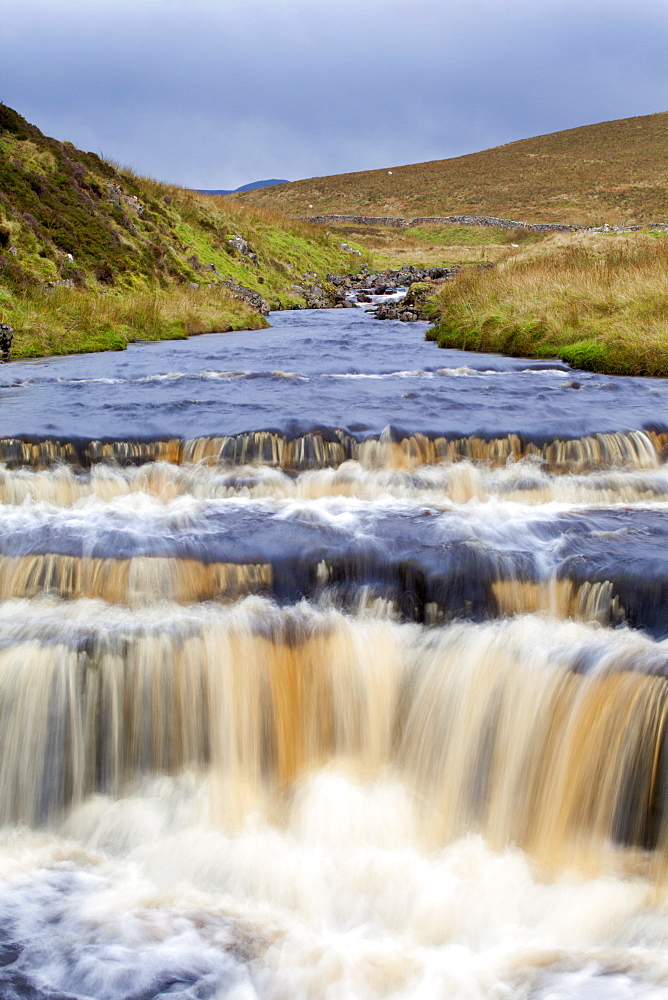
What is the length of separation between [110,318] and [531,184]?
3013 inches

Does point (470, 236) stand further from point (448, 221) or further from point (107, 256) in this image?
point (107, 256)

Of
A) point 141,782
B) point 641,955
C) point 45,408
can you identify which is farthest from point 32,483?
point 641,955

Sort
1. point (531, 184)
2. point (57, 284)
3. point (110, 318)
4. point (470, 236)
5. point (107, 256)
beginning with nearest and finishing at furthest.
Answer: point (57, 284), point (110, 318), point (107, 256), point (470, 236), point (531, 184)

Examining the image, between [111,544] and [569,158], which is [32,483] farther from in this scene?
[569,158]

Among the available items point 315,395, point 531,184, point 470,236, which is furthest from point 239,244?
point 531,184

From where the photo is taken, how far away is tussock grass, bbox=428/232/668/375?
13.5m

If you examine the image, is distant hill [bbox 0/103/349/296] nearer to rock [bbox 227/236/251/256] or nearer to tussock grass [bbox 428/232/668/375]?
rock [bbox 227/236/251/256]

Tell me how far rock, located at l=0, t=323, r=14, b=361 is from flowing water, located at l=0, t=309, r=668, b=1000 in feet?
29.5

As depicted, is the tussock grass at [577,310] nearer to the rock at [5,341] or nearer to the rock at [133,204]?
the rock at [5,341]

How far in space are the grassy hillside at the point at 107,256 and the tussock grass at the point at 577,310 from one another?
768 cm

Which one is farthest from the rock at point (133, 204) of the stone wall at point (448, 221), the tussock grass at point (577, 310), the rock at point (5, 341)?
the stone wall at point (448, 221)

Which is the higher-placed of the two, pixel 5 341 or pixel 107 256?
pixel 107 256

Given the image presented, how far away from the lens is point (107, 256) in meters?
23.1

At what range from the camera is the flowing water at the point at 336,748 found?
3.65m
